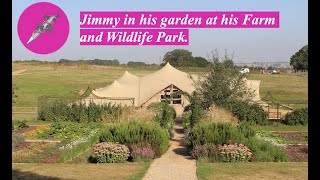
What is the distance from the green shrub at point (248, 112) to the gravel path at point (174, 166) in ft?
31.1

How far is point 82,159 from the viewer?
50.8 feet

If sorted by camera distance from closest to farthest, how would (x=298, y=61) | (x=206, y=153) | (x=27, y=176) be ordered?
1. (x=27, y=176)
2. (x=206, y=153)
3. (x=298, y=61)

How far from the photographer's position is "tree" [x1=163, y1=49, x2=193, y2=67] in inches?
3693

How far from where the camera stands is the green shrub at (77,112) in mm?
28828

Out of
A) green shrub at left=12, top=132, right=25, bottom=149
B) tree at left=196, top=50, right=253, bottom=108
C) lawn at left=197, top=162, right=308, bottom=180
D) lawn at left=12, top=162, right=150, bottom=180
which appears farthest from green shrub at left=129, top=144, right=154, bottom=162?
tree at left=196, top=50, right=253, bottom=108

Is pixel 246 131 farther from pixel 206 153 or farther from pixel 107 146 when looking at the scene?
pixel 107 146

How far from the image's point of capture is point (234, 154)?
574 inches

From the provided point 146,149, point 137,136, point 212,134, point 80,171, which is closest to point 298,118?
point 212,134

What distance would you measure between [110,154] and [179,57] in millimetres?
84488

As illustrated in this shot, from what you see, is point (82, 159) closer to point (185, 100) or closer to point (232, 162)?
point (232, 162)

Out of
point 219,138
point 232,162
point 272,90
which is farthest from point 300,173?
point 272,90

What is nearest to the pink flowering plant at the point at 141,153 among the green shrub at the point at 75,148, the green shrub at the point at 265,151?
the green shrub at the point at 75,148

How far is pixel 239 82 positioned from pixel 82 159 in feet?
46.3

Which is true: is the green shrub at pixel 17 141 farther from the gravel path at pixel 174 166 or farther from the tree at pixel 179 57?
the tree at pixel 179 57
